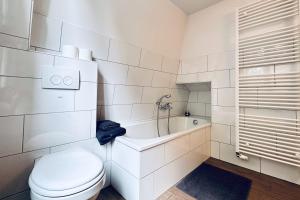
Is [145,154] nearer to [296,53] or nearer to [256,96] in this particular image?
[256,96]

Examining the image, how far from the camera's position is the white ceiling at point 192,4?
211cm

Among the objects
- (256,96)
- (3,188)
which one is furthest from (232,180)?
(3,188)

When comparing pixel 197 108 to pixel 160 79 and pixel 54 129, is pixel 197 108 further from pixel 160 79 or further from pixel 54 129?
pixel 54 129

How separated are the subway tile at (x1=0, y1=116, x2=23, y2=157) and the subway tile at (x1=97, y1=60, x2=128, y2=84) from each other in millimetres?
812

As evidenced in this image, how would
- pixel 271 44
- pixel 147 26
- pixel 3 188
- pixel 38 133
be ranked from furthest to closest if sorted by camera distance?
pixel 147 26, pixel 271 44, pixel 38 133, pixel 3 188

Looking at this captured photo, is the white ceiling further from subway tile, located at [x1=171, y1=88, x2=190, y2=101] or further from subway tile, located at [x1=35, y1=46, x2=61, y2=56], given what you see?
subway tile, located at [x1=35, y1=46, x2=61, y2=56]

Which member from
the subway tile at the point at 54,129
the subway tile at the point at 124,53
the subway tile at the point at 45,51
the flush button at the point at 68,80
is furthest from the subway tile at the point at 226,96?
the subway tile at the point at 45,51

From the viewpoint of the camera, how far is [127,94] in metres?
1.97

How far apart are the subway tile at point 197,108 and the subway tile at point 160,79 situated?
754 millimetres

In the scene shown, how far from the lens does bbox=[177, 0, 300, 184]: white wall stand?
6.81 ft

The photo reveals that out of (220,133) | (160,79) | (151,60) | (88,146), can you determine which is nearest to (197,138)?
(220,133)

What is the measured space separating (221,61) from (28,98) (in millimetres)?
2294

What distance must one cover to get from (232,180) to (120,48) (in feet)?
6.58

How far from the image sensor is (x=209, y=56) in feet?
7.61
